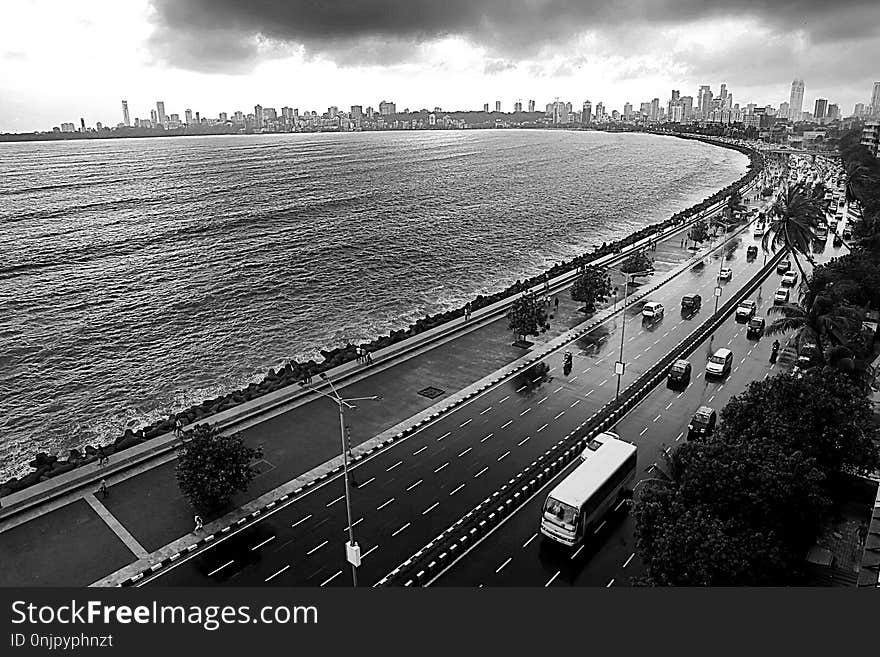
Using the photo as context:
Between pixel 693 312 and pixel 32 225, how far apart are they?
11800cm

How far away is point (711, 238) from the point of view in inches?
3760

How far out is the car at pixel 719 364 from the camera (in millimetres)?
44562

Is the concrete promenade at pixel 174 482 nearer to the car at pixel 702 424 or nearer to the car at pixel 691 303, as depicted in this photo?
the car at pixel 702 424

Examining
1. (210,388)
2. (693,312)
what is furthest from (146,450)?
(693,312)

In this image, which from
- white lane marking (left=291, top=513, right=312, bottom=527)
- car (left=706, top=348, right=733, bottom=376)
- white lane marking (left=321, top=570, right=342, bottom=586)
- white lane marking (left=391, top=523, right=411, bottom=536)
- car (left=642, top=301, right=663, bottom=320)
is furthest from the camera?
car (left=642, top=301, right=663, bottom=320)

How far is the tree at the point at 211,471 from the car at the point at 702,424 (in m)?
26.1

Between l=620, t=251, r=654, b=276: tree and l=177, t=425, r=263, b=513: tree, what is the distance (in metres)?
54.4

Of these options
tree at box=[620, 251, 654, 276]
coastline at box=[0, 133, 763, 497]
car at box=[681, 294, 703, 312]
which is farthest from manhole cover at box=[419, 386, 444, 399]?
tree at box=[620, 251, 654, 276]

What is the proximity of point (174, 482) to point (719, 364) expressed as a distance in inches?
1514

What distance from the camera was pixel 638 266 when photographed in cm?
7169

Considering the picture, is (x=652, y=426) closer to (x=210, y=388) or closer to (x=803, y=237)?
(x=803, y=237)

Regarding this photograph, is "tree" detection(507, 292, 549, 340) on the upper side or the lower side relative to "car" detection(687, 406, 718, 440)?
upper

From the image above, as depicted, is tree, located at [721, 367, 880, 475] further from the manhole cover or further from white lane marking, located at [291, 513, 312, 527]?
white lane marking, located at [291, 513, 312, 527]

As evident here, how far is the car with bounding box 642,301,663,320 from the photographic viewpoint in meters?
57.6
